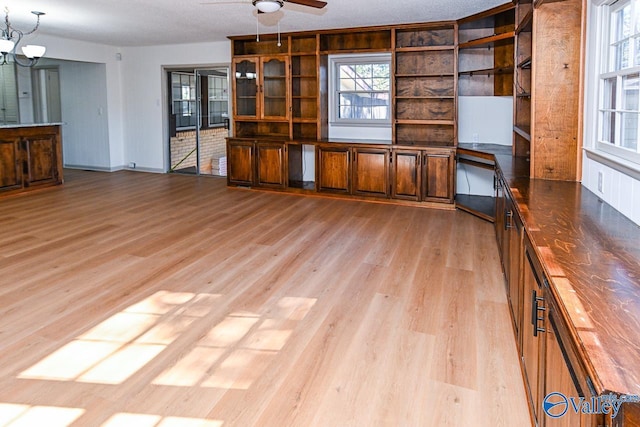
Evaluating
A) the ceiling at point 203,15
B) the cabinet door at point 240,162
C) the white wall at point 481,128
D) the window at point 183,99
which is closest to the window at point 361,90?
the ceiling at point 203,15

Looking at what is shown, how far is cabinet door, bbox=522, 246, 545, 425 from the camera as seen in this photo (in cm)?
177

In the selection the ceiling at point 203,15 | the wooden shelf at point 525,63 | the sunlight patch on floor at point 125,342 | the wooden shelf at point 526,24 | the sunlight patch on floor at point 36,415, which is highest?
the ceiling at point 203,15

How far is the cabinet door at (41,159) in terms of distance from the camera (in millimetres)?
7367

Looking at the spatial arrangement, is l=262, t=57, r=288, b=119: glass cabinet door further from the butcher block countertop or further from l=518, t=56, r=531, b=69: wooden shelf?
the butcher block countertop

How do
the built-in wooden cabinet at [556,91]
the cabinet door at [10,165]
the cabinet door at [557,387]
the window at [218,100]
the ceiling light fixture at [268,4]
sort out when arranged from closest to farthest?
the cabinet door at [557,387], the built-in wooden cabinet at [556,91], the ceiling light fixture at [268,4], the cabinet door at [10,165], the window at [218,100]

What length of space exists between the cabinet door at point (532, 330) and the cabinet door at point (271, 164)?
550cm

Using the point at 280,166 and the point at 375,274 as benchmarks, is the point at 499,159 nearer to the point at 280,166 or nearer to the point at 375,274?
the point at 375,274

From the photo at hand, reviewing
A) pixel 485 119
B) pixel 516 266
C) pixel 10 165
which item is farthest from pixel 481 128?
pixel 10 165

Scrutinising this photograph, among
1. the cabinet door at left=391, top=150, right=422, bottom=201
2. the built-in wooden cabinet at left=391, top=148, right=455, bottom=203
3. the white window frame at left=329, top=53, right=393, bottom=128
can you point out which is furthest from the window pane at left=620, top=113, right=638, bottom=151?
the white window frame at left=329, top=53, right=393, bottom=128

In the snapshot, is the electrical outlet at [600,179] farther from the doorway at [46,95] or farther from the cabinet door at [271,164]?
the doorway at [46,95]

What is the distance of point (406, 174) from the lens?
6.62m

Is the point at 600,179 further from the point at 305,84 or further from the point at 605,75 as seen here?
the point at 305,84

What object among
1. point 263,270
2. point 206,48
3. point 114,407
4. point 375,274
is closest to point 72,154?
point 206,48

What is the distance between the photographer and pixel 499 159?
4973 mm
